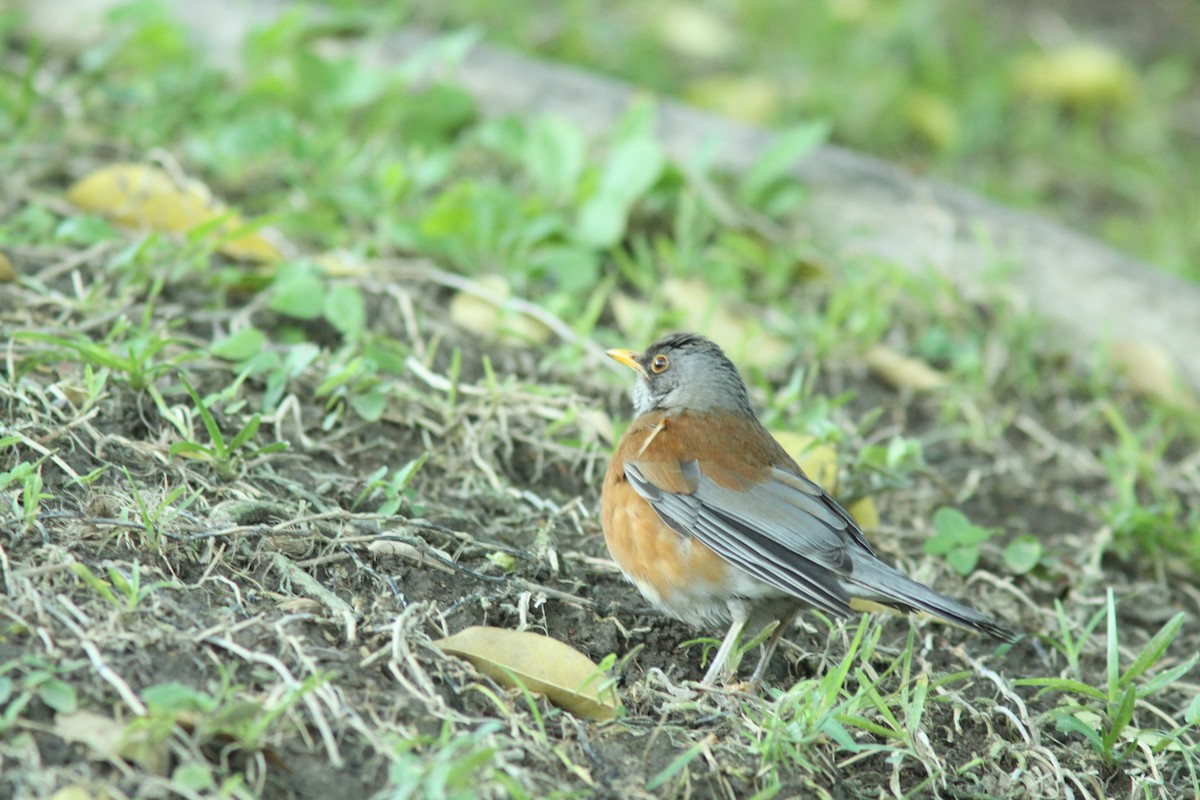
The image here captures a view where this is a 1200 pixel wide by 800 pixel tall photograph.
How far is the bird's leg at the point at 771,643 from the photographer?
3.82 metres

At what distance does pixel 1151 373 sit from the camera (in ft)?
20.0

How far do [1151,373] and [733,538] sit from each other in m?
3.28

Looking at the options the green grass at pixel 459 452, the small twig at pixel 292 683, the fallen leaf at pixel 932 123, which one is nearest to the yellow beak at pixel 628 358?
the green grass at pixel 459 452

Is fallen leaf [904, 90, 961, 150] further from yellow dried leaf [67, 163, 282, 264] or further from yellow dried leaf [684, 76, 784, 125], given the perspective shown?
yellow dried leaf [67, 163, 282, 264]

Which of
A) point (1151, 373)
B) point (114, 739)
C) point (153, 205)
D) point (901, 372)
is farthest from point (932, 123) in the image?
point (114, 739)

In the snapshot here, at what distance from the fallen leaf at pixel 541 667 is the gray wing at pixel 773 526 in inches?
24.4

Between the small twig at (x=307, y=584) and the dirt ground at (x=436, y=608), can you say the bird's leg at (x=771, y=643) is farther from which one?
the small twig at (x=307, y=584)

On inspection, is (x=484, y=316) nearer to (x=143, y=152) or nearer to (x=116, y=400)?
(x=116, y=400)

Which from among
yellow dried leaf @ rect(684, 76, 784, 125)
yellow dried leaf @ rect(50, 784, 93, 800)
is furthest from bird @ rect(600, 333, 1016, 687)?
yellow dried leaf @ rect(684, 76, 784, 125)

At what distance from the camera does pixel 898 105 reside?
8352 mm

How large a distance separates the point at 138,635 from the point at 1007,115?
7.54m

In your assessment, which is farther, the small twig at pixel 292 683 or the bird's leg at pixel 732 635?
the bird's leg at pixel 732 635

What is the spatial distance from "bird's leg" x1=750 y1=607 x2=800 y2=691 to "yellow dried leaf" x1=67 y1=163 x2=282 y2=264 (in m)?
2.82

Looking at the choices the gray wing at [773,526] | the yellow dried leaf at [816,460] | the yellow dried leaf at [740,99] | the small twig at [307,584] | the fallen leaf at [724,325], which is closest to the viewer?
the small twig at [307,584]
